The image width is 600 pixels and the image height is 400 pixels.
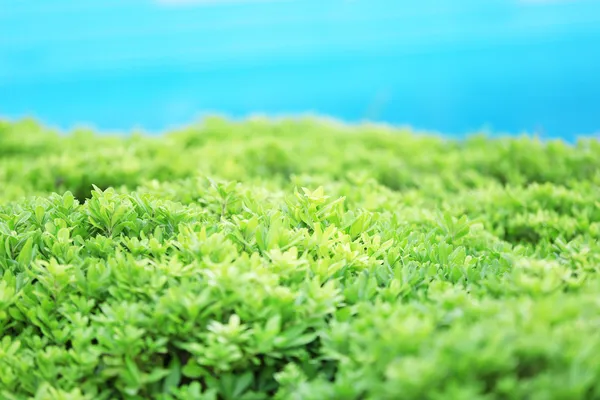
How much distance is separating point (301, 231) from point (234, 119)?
21.1 ft

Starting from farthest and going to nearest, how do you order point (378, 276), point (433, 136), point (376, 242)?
1. point (433, 136)
2. point (376, 242)
3. point (378, 276)

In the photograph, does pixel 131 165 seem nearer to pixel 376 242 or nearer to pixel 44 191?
pixel 44 191

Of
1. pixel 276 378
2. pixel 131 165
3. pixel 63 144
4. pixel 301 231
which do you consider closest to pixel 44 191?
pixel 131 165

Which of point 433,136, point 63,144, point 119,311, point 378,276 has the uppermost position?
point 433,136

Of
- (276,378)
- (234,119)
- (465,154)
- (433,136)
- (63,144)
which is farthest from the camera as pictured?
(234,119)

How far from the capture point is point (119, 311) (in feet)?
7.69

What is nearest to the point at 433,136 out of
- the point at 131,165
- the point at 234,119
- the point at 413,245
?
the point at 234,119

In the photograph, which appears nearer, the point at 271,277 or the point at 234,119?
the point at 271,277

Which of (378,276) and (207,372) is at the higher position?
(378,276)

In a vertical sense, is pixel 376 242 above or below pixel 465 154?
below

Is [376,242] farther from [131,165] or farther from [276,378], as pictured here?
[131,165]

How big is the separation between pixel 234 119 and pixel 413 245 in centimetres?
624

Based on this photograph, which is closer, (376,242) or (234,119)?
(376,242)

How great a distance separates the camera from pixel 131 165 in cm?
548
